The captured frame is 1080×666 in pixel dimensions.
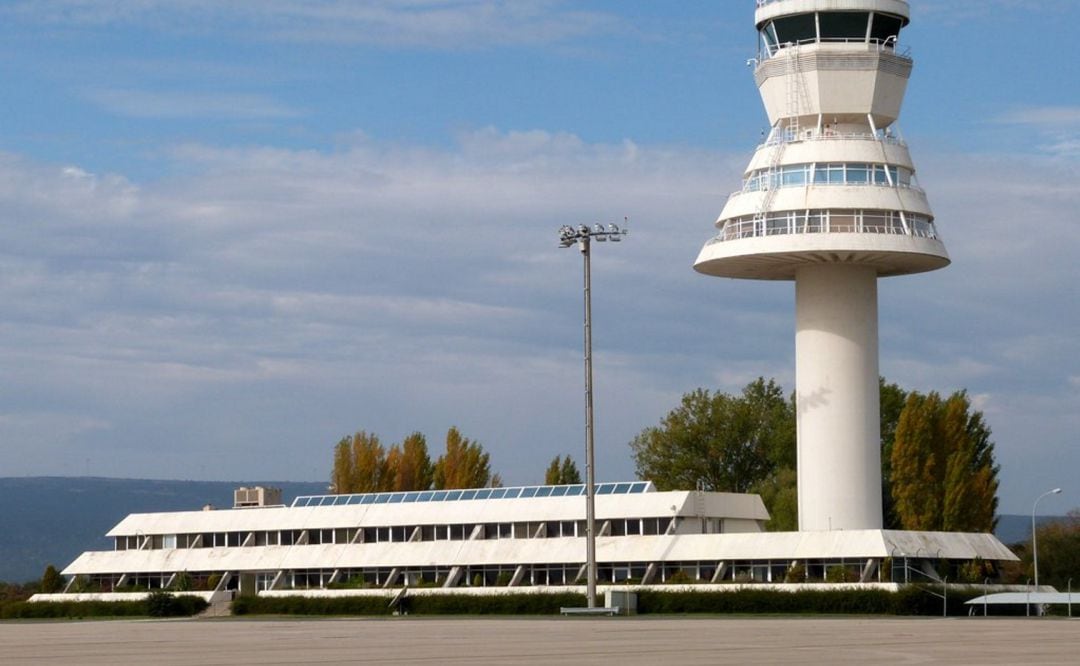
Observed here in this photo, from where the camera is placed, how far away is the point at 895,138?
84.7 metres

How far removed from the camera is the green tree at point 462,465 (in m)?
118

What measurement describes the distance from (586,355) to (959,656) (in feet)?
140

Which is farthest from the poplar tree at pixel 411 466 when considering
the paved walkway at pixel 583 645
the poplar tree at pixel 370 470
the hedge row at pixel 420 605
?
the paved walkway at pixel 583 645

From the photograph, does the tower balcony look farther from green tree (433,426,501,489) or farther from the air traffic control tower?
green tree (433,426,501,489)

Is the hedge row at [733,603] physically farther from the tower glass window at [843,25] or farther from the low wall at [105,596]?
the tower glass window at [843,25]

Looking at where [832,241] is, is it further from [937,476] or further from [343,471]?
[343,471]

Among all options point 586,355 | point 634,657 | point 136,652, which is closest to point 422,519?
point 586,355

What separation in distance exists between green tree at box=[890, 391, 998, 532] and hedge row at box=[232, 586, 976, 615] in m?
23.3

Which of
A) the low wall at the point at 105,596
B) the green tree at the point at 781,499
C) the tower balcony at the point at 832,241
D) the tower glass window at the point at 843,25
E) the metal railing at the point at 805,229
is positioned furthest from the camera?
the green tree at the point at 781,499

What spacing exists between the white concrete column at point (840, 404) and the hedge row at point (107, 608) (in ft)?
111

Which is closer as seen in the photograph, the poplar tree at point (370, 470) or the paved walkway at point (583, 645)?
the paved walkway at point (583, 645)

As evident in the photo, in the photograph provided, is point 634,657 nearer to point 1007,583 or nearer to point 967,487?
point 1007,583

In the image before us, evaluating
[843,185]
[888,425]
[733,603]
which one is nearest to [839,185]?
[843,185]

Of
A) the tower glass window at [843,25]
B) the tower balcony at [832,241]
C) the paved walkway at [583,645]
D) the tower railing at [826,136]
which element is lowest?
the paved walkway at [583,645]
